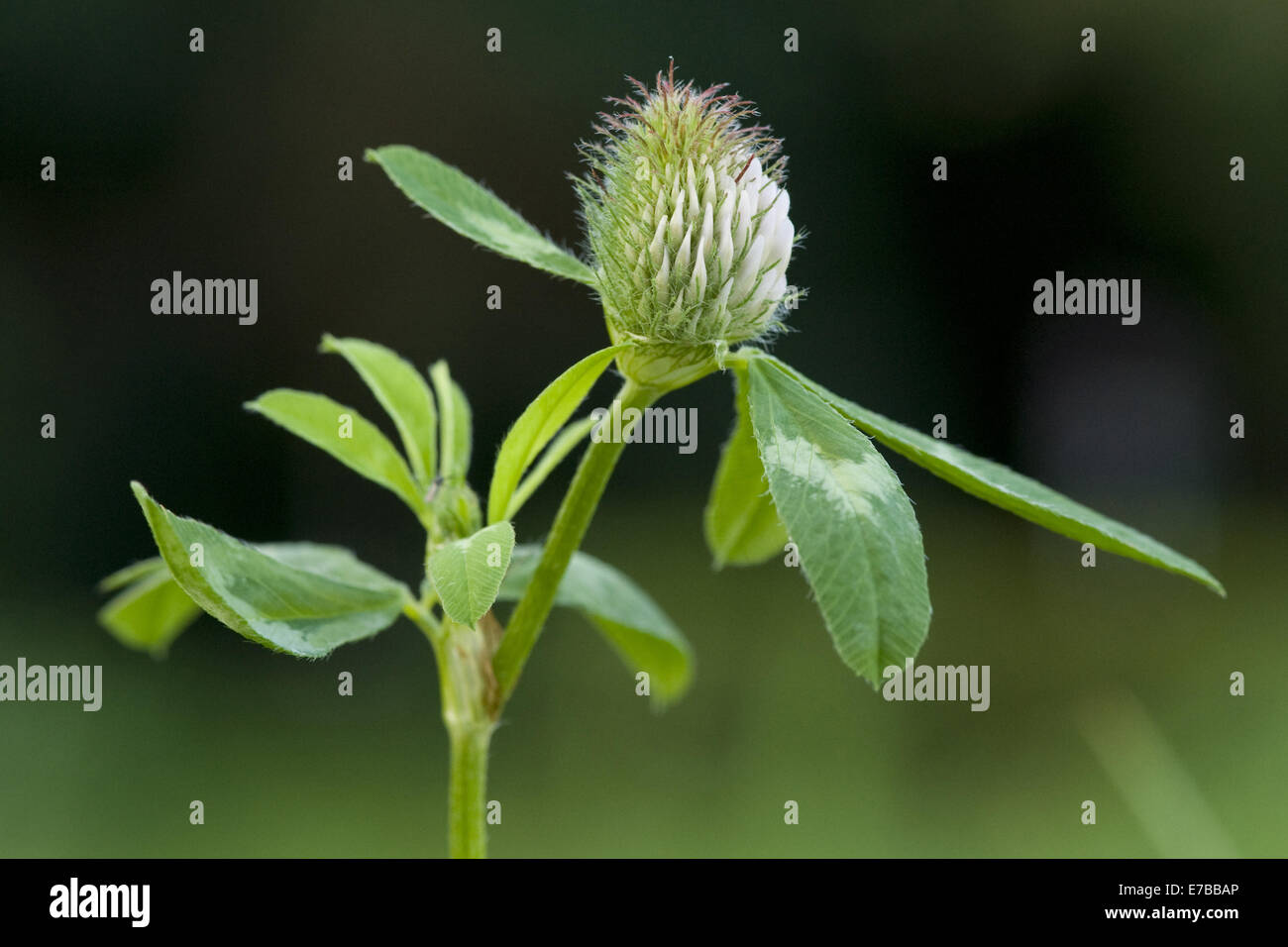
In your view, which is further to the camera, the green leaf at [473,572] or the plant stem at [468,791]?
the plant stem at [468,791]

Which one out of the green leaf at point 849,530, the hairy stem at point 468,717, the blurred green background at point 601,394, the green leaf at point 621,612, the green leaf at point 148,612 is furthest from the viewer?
the blurred green background at point 601,394

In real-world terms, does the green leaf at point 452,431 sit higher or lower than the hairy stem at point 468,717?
higher

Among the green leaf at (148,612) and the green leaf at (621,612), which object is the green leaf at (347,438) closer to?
the green leaf at (621,612)

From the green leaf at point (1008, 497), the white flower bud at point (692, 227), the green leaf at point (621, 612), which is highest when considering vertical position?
the white flower bud at point (692, 227)

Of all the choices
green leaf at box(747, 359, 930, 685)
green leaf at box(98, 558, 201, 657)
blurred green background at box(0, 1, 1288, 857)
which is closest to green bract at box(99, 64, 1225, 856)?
green leaf at box(747, 359, 930, 685)

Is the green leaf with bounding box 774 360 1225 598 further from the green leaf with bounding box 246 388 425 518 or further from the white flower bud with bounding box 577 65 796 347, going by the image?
the green leaf with bounding box 246 388 425 518

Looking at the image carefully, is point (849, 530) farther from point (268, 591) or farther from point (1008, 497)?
point (268, 591)

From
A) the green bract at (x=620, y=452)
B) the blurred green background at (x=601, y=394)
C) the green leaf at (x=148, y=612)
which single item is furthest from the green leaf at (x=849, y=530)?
the blurred green background at (x=601, y=394)
